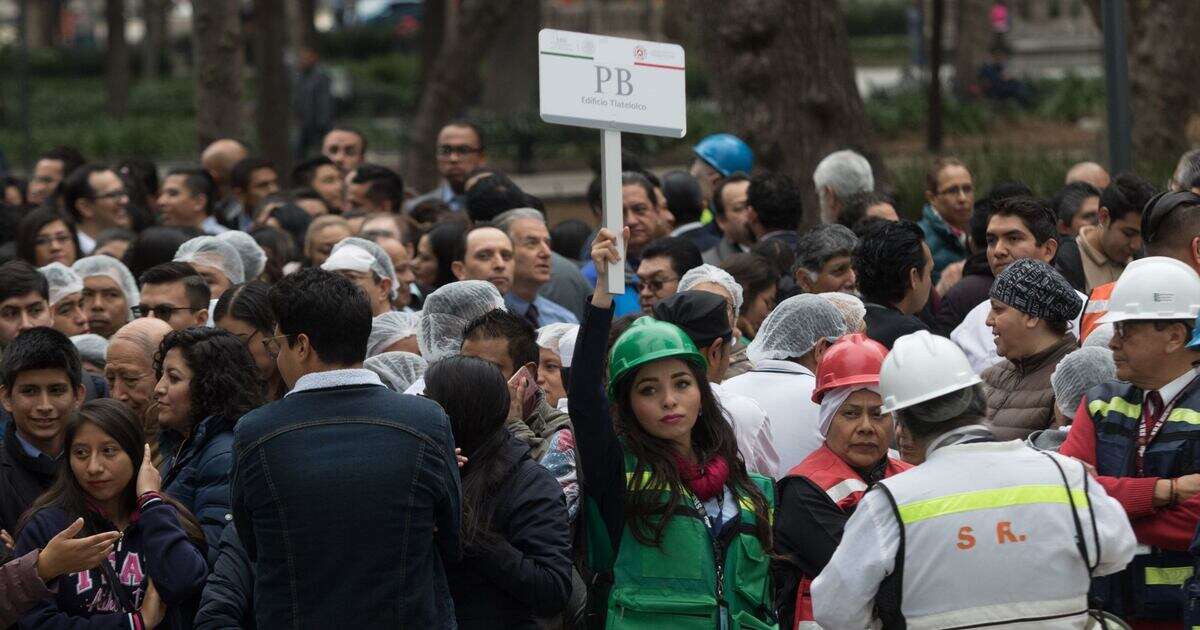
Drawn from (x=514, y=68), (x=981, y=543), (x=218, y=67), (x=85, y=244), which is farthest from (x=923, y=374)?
A: (x=514, y=68)

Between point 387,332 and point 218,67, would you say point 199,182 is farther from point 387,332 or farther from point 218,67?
point 218,67

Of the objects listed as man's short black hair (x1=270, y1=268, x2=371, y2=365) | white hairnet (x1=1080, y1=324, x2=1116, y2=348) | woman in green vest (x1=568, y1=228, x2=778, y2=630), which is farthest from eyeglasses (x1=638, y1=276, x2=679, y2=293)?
man's short black hair (x1=270, y1=268, x2=371, y2=365)

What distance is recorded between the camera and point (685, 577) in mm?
5000

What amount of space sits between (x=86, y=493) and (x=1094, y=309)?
12.8ft

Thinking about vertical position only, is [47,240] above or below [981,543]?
above

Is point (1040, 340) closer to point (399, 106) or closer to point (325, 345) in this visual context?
point (325, 345)

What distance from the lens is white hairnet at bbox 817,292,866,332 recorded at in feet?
21.9

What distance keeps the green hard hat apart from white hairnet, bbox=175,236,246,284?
4.08m

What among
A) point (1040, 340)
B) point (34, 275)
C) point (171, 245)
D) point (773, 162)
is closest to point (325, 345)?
point (1040, 340)

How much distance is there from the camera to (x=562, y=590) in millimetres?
5000

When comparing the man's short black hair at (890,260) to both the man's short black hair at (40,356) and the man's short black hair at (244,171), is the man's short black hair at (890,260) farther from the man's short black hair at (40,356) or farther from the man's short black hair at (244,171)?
the man's short black hair at (244,171)

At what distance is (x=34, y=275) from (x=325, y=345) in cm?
390

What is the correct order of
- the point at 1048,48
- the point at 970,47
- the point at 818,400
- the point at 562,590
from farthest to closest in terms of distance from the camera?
the point at 1048,48 → the point at 970,47 → the point at 818,400 → the point at 562,590

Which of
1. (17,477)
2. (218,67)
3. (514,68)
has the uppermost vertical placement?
(514,68)
